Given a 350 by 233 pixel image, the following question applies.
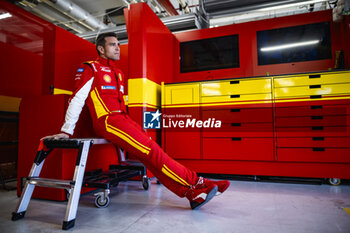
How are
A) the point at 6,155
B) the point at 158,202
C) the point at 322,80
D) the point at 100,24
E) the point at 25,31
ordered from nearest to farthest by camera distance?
the point at 158,202
the point at 322,80
the point at 6,155
the point at 25,31
the point at 100,24

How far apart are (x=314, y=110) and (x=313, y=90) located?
217 millimetres

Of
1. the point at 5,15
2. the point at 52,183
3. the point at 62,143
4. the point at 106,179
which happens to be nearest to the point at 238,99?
the point at 106,179

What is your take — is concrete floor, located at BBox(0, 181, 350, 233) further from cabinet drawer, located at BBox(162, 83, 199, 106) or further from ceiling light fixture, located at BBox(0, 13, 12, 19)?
ceiling light fixture, located at BBox(0, 13, 12, 19)

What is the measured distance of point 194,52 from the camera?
12.0 ft

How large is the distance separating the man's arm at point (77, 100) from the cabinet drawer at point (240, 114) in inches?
58.8

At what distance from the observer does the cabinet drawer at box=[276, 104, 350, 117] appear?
2268 mm

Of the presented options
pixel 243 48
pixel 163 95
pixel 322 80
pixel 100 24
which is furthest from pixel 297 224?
pixel 100 24

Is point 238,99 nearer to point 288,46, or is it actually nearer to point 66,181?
point 288,46

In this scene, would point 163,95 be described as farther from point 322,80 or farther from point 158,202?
point 322,80

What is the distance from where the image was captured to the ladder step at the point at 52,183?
130 centimetres

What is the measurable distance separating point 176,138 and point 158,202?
1.12 m

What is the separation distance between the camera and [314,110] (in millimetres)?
2350

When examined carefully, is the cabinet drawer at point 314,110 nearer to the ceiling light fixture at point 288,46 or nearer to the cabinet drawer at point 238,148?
the cabinet drawer at point 238,148

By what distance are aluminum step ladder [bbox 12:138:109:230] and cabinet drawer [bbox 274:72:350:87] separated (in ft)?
6.78
